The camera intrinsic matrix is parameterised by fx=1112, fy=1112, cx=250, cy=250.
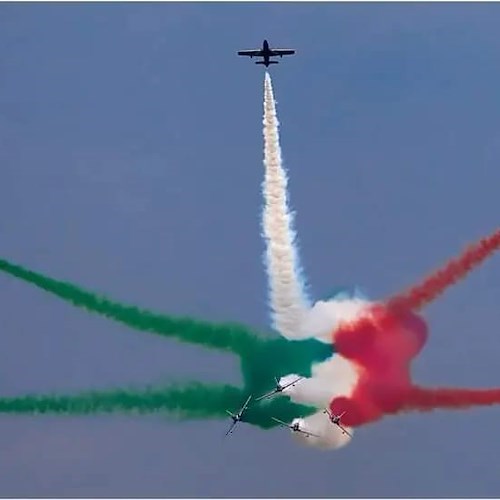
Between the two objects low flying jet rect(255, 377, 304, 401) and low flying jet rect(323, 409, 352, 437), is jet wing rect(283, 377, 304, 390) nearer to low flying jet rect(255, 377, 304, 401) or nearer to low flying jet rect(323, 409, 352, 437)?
low flying jet rect(255, 377, 304, 401)

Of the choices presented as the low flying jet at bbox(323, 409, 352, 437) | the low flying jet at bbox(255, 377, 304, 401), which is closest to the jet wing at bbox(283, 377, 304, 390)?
the low flying jet at bbox(255, 377, 304, 401)

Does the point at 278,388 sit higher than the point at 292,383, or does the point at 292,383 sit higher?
the point at 292,383

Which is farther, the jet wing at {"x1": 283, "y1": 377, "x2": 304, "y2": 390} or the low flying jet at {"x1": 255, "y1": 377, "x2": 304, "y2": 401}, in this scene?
the jet wing at {"x1": 283, "y1": 377, "x2": 304, "y2": 390}

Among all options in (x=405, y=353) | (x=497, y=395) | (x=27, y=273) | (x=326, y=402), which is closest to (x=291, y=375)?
(x=326, y=402)

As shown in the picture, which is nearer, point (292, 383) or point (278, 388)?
point (278, 388)

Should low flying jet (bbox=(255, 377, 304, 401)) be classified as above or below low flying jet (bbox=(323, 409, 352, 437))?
above

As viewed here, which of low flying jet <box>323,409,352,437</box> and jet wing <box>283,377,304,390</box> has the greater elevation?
jet wing <box>283,377,304,390</box>

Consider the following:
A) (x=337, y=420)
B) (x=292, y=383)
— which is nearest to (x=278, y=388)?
(x=292, y=383)

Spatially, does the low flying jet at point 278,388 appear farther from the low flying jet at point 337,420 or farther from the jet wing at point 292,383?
the low flying jet at point 337,420

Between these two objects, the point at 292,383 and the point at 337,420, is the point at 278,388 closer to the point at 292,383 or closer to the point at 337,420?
the point at 292,383
